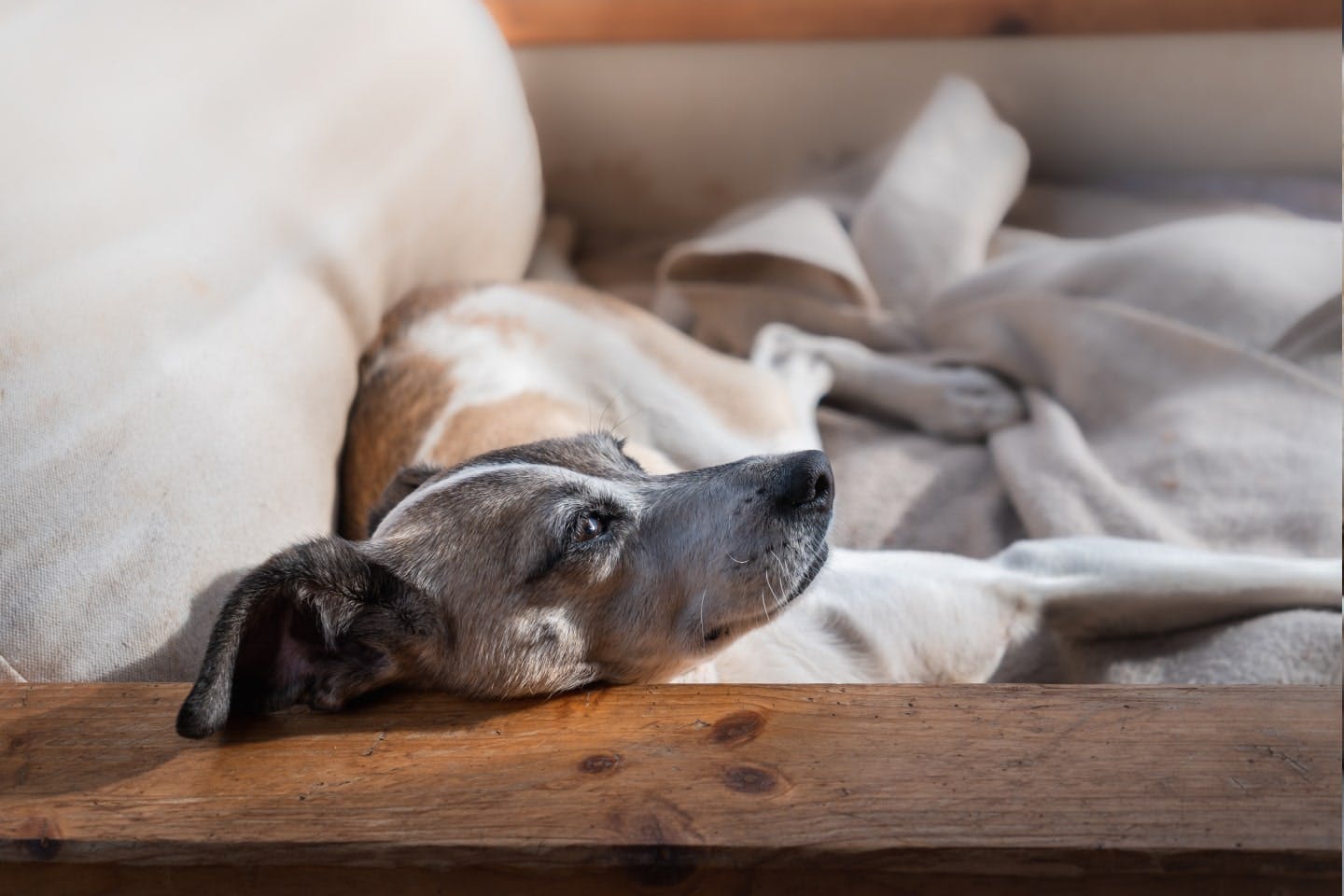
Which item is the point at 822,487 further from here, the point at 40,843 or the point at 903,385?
the point at 903,385

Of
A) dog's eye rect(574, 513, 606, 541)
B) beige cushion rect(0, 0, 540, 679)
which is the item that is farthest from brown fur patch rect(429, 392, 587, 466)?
dog's eye rect(574, 513, 606, 541)

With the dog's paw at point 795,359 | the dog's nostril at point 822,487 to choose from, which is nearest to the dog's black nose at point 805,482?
the dog's nostril at point 822,487

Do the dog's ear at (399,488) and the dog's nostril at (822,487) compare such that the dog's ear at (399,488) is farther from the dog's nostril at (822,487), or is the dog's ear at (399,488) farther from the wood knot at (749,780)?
the wood knot at (749,780)

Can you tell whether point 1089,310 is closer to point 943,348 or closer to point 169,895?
point 943,348

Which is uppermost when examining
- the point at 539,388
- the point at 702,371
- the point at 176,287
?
the point at 176,287

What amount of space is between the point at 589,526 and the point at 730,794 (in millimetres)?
450

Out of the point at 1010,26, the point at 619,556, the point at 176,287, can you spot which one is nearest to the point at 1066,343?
the point at 1010,26

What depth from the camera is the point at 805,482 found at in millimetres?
1276

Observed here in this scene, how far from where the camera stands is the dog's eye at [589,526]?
125 centimetres

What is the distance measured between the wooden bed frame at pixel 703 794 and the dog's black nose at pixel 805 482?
12.4 inches

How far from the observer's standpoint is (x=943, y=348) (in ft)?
8.30

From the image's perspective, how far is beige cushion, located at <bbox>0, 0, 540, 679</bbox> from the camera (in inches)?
46.7

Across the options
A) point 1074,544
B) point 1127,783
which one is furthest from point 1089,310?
point 1127,783

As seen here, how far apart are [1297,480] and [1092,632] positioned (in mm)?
472
